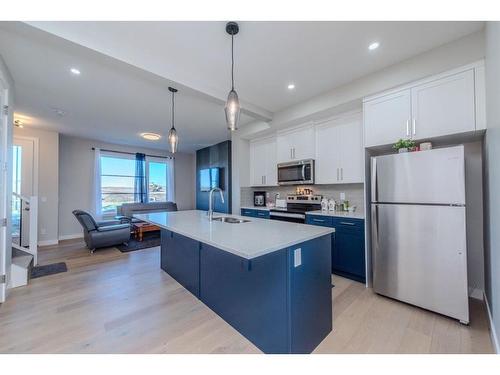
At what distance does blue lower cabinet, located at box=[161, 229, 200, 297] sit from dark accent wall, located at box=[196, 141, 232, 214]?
234 centimetres

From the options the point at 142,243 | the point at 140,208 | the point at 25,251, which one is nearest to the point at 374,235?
the point at 142,243

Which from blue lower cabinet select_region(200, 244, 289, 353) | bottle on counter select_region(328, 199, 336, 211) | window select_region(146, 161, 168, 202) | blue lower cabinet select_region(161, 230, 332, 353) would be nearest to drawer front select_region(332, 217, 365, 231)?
bottle on counter select_region(328, 199, 336, 211)

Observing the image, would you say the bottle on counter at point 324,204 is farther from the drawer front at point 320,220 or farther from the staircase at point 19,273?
the staircase at point 19,273

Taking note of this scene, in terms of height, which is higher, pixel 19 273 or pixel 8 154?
pixel 8 154

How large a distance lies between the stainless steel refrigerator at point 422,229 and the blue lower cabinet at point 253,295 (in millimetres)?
1574

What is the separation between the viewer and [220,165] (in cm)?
617

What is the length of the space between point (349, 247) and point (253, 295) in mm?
1750

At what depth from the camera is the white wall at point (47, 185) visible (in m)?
4.78

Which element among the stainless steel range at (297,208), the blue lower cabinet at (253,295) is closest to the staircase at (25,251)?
the blue lower cabinet at (253,295)

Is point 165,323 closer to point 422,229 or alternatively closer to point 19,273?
point 19,273

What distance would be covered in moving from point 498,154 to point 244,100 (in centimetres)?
284

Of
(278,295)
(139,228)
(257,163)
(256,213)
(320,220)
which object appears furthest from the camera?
(139,228)

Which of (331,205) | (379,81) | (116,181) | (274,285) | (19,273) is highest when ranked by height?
(379,81)
